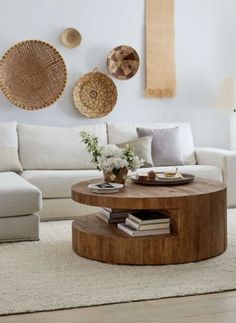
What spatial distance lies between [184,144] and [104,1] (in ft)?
5.50

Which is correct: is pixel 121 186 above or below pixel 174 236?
above

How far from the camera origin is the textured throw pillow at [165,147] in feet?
17.5

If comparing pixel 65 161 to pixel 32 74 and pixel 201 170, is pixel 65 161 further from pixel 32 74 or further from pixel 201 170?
pixel 201 170

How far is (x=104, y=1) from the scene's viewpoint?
576 cm

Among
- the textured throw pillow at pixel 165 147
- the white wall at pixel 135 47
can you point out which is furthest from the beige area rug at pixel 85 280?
the white wall at pixel 135 47

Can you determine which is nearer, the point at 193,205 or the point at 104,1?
the point at 193,205

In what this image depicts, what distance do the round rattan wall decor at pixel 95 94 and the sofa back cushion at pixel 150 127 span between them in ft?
0.85

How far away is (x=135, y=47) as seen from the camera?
5.89m

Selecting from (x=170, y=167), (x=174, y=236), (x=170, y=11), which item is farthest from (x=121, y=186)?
(x=170, y=11)

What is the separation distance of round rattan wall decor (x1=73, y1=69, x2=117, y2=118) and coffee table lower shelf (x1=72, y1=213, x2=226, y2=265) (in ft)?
7.94

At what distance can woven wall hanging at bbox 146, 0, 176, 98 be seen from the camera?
5.90 meters

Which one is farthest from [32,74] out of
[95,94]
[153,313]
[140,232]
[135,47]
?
[153,313]

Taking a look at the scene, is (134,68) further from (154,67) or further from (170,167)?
(170,167)

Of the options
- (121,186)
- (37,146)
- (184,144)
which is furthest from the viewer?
(184,144)
